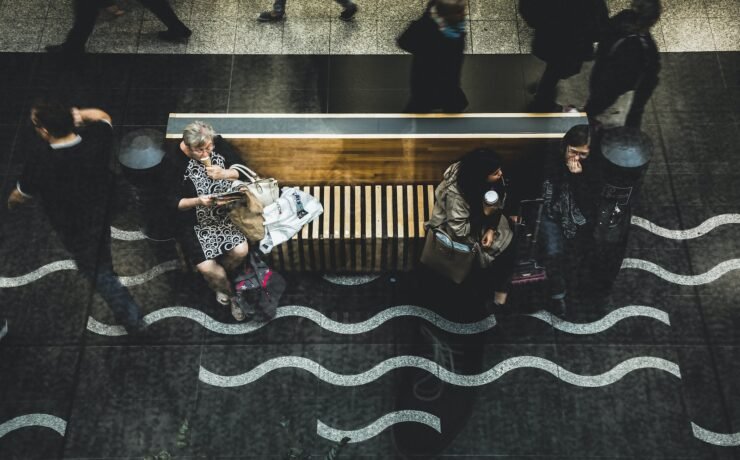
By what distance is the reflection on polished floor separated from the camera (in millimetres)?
5422

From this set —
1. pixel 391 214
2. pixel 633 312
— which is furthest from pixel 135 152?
pixel 633 312

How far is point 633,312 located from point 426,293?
1.74 m

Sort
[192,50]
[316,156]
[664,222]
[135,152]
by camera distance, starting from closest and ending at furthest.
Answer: [135,152]
[316,156]
[664,222]
[192,50]

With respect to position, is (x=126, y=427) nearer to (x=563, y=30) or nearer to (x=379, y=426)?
(x=379, y=426)

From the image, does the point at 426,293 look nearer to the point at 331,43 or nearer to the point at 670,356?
the point at 670,356

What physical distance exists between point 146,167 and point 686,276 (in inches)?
180

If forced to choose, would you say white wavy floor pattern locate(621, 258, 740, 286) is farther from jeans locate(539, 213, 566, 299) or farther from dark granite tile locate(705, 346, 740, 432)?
jeans locate(539, 213, 566, 299)

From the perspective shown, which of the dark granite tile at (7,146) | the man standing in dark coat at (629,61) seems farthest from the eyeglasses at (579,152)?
the dark granite tile at (7,146)

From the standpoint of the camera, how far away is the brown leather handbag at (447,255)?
17.3 feet

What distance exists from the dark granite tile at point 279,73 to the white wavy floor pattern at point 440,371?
2.83 meters

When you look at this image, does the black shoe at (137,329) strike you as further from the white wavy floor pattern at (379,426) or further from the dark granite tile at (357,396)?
the white wavy floor pattern at (379,426)

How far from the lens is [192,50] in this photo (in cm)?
→ 730

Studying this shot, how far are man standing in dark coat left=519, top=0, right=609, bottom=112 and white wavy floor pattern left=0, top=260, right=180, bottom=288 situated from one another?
376 centimetres

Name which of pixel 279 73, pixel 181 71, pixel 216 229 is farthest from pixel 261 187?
pixel 181 71
